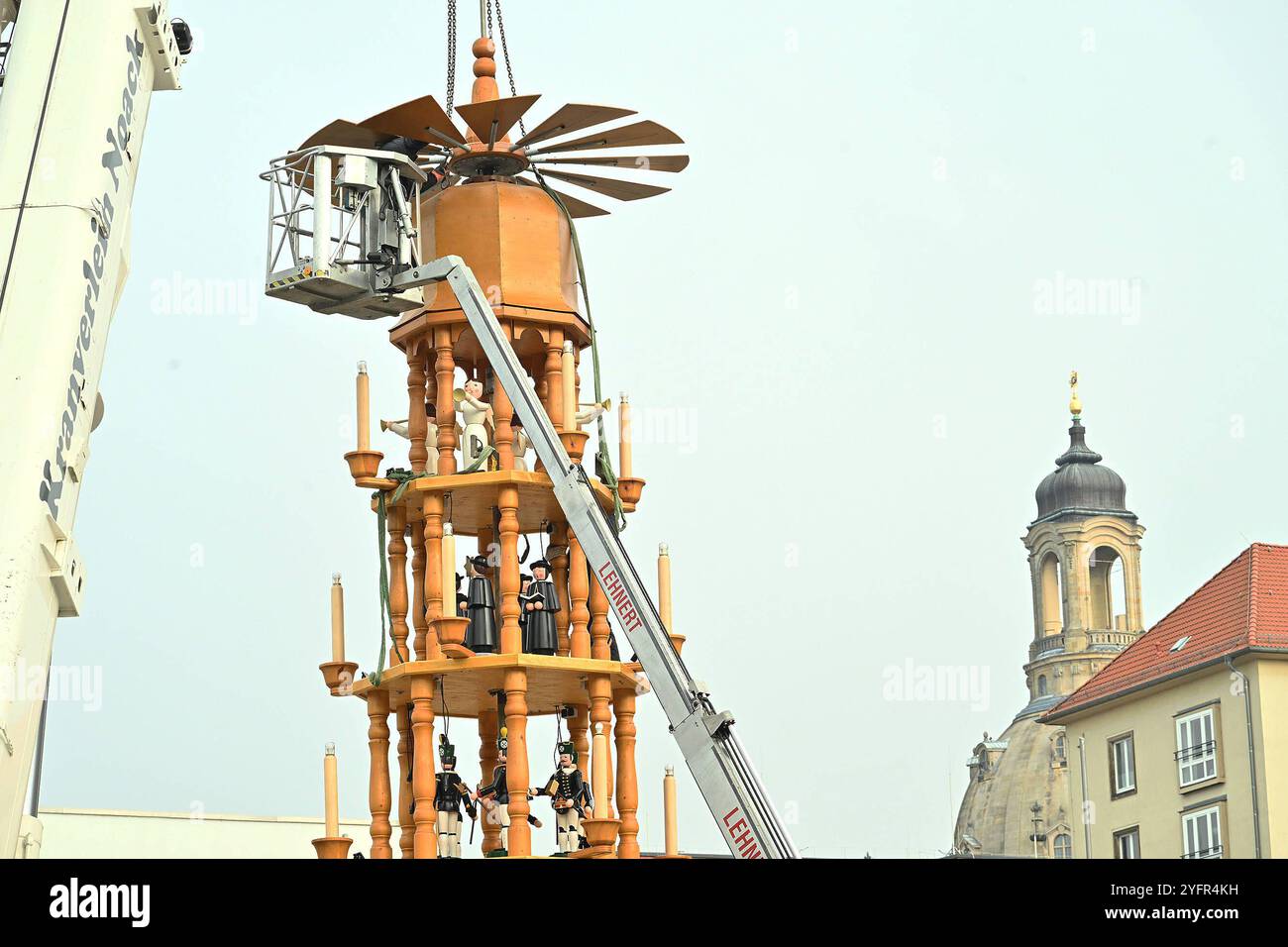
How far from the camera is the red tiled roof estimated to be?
5688 cm

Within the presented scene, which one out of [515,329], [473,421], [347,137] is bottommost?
[473,421]

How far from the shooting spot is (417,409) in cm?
2967

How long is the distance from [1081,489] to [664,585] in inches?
5358

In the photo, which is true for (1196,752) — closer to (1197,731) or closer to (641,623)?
(1197,731)

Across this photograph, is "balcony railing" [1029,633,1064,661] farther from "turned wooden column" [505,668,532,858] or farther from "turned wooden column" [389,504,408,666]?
"turned wooden column" [505,668,532,858]

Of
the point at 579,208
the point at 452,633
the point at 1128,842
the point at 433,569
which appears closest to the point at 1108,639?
the point at 1128,842

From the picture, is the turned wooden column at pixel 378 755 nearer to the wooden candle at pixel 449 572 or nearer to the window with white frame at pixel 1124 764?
the wooden candle at pixel 449 572

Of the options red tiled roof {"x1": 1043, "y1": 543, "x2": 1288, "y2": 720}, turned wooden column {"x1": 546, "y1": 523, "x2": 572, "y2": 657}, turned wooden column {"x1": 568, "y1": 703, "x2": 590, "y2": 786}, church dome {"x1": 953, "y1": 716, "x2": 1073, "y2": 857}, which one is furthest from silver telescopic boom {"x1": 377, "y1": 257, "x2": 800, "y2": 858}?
church dome {"x1": 953, "y1": 716, "x2": 1073, "y2": 857}

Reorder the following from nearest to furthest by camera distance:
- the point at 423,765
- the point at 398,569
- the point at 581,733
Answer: the point at 423,765, the point at 398,569, the point at 581,733

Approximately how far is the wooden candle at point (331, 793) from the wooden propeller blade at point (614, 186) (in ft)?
28.0

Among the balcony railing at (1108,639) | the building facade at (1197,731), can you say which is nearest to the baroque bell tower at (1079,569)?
the balcony railing at (1108,639)

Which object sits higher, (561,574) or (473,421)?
(473,421)

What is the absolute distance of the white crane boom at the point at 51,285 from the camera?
17672 millimetres
